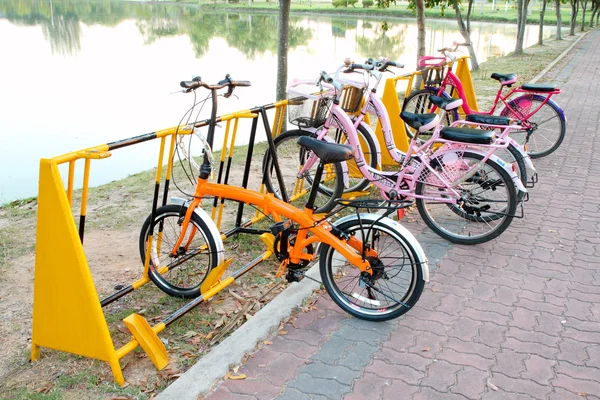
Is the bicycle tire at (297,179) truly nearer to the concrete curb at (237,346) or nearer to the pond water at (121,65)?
the concrete curb at (237,346)

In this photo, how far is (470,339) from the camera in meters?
3.34

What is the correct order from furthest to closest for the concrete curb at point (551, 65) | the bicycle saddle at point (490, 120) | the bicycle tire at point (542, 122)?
the concrete curb at point (551, 65) < the bicycle tire at point (542, 122) < the bicycle saddle at point (490, 120)

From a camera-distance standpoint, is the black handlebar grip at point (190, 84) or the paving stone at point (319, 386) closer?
the paving stone at point (319, 386)

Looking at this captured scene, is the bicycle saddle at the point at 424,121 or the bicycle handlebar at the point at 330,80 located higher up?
the bicycle handlebar at the point at 330,80

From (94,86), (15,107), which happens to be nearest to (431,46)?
(94,86)

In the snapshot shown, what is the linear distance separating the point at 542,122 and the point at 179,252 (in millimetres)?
5159

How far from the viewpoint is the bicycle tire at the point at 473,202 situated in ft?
14.4

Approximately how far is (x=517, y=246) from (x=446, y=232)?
57 cm

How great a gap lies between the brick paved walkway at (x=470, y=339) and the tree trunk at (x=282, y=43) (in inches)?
133

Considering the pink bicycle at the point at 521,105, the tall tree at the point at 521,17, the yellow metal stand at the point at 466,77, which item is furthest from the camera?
the tall tree at the point at 521,17

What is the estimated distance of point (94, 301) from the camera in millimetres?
2811

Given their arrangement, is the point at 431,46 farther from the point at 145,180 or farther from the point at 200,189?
the point at 200,189

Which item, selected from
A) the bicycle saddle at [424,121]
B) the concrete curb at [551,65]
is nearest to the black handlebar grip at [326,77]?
the bicycle saddle at [424,121]

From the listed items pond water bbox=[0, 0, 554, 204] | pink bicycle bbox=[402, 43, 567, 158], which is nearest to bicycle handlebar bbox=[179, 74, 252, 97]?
pond water bbox=[0, 0, 554, 204]
